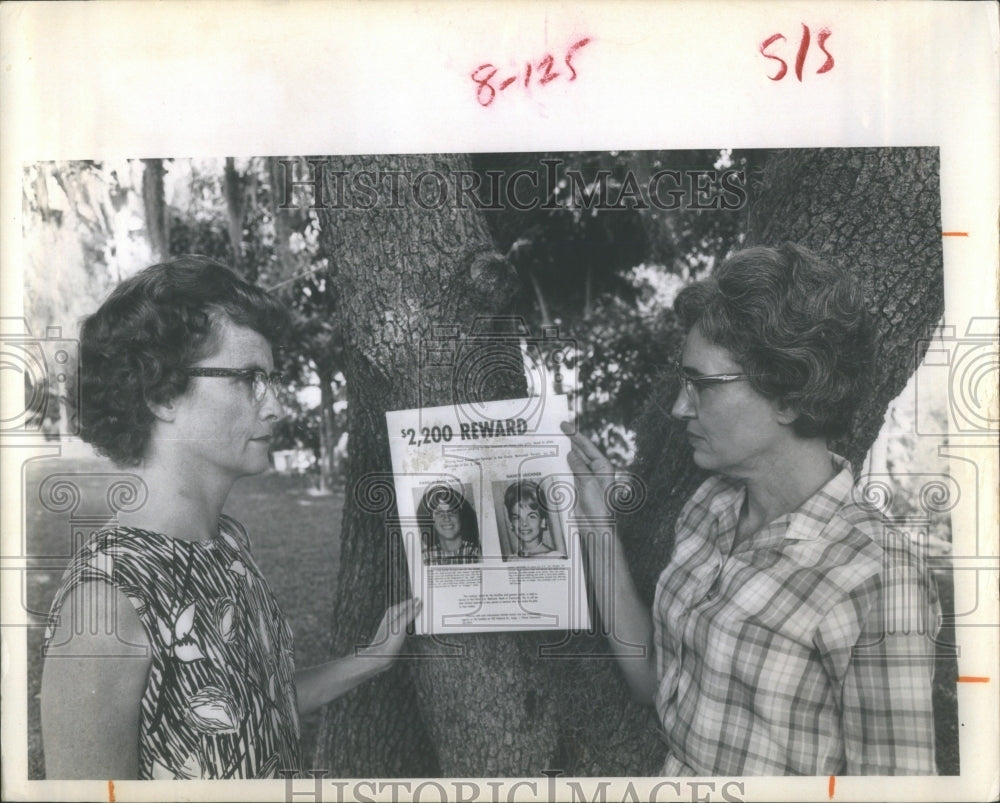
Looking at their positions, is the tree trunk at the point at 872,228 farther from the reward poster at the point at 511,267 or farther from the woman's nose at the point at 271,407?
the woman's nose at the point at 271,407

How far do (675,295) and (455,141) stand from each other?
0.81 metres

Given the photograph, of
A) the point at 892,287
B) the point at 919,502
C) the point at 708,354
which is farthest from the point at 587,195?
the point at 919,502

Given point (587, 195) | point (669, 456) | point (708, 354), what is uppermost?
point (587, 195)

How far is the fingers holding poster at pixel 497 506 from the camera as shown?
8.54ft

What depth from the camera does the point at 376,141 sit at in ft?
8.52

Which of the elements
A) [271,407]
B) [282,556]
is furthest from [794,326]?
[282,556]

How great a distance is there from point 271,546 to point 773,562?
4.90 feet

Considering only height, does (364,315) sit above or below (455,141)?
below

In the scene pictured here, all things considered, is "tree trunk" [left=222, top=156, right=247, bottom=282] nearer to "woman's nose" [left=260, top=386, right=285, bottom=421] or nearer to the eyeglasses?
"woman's nose" [left=260, top=386, right=285, bottom=421]

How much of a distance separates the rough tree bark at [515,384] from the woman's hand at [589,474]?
3.8 inches

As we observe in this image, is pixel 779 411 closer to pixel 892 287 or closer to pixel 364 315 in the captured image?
pixel 892 287

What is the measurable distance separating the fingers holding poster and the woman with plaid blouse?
0.37 feet

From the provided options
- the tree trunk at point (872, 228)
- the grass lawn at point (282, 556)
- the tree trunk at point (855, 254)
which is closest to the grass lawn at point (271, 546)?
the grass lawn at point (282, 556)

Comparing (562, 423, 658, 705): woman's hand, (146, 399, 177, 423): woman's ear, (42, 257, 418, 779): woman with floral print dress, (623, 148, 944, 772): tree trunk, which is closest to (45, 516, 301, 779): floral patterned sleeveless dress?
(42, 257, 418, 779): woman with floral print dress
